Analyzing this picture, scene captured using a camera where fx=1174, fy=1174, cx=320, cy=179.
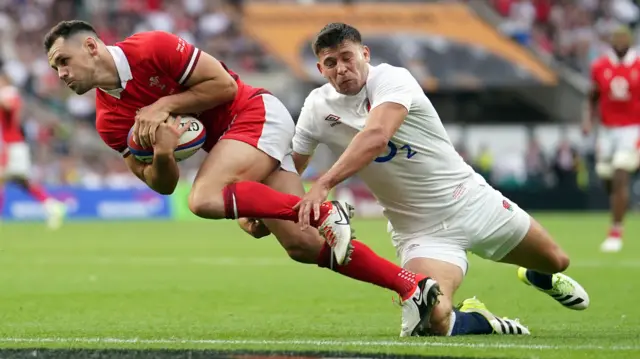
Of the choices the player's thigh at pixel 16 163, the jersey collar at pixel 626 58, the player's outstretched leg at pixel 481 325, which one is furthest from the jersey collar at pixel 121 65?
the player's thigh at pixel 16 163

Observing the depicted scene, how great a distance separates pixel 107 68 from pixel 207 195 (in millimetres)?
897

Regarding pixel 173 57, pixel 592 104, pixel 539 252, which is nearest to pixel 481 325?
pixel 539 252

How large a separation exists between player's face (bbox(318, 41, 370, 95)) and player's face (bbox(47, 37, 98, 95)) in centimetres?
125

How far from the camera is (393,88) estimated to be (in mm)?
6340

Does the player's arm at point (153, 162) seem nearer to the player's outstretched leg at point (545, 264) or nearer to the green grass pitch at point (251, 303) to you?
the green grass pitch at point (251, 303)

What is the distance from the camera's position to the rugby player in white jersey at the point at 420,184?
20.9 ft

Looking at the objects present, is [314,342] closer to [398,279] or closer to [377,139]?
[398,279]

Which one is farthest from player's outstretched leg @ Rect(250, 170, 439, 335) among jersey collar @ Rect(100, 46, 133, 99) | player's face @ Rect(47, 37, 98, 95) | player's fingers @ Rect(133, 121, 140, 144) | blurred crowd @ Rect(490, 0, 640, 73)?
blurred crowd @ Rect(490, 0, 640, 73)

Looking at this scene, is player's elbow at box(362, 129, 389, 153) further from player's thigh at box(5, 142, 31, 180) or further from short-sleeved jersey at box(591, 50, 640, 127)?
player's thigh at box(5, 142, 31, 180)

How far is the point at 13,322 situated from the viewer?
7145 mm

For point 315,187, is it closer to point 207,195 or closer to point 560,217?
point 207,195

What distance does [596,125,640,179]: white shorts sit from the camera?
13.6 metres

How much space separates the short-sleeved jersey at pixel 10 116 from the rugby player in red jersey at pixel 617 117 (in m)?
8.57

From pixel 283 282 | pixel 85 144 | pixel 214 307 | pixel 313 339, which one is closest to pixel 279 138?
pixel 313 339
